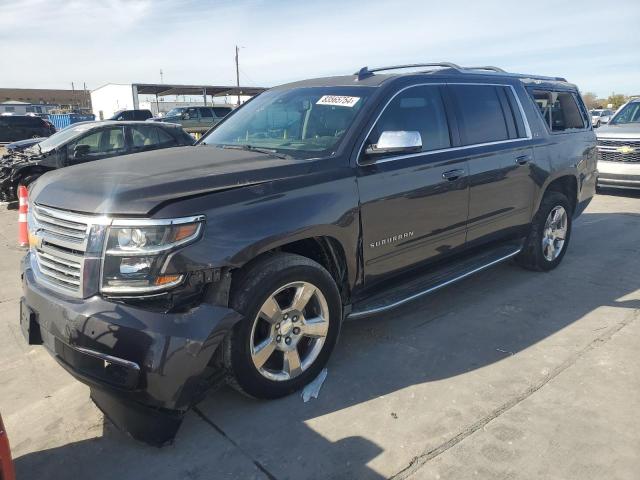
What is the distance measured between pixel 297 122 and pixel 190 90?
49.5 meters

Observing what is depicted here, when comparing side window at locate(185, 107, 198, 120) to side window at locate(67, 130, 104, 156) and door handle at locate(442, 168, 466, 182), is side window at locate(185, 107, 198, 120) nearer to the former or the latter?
side window at locate(67, 130, 104, 156)

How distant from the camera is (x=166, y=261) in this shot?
2.48 metres

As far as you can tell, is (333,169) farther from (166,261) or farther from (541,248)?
(541,248)

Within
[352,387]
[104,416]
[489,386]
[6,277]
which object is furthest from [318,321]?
[6,277]

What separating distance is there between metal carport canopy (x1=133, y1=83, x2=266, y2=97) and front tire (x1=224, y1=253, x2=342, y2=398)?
45.9 m

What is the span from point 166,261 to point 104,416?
1.17m

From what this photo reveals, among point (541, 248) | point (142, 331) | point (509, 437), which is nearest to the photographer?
point (142, 331)

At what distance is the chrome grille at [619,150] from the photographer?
31.3 ft

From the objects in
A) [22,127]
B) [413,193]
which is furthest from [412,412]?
[22,127]

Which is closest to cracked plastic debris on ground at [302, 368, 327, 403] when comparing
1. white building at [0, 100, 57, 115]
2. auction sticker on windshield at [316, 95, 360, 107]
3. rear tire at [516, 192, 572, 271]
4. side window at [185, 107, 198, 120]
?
auction sticker on windshield at [316, 95, 360, 107]

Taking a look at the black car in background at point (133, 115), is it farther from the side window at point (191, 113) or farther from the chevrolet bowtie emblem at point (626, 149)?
the chevrolet bowtie emblem at point (626, 149)

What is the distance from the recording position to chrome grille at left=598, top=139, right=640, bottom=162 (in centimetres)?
955

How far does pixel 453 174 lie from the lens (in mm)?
3951

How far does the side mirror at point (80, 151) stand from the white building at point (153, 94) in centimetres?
3492
